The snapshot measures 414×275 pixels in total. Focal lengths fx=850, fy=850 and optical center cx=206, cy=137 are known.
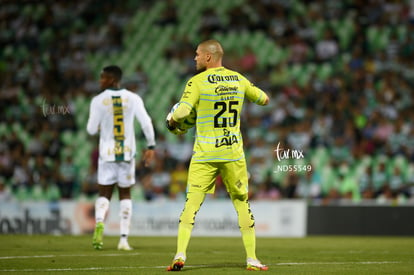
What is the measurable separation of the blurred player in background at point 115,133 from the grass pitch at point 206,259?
2.85ft

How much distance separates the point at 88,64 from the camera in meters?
25.9

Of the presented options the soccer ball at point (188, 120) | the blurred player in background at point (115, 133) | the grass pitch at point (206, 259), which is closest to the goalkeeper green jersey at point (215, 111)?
the soccer ball at point (188, 120)

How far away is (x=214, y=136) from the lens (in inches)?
340

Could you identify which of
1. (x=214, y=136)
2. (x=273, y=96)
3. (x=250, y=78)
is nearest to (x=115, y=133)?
(x=214, y=136)

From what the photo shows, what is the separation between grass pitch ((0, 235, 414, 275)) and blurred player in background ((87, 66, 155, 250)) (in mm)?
869

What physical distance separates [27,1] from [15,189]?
30.5 feet

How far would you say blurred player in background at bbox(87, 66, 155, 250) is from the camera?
40.3ft

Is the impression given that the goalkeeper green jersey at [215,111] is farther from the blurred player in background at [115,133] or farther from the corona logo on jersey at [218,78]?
the blurred player in background at [115,133]

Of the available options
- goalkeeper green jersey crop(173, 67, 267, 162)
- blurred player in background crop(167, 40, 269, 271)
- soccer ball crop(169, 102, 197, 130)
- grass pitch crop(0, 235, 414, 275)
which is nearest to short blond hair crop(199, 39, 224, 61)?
blurred player in background crop(167, 40, 269, 271)

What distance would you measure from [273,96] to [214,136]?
544 inches

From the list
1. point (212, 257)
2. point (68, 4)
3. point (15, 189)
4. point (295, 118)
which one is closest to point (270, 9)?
point (295, 118)

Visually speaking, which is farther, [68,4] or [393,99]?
A: [68,4]

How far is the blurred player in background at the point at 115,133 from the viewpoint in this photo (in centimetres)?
1227

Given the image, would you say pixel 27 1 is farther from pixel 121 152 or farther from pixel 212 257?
pixel 212 257
